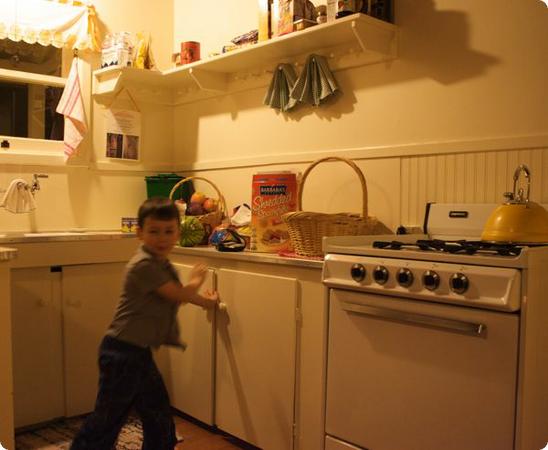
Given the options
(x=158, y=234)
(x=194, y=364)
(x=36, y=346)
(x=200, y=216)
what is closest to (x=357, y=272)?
(x=158, y=234)

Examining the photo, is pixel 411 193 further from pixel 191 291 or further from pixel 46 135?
pixel 46 135

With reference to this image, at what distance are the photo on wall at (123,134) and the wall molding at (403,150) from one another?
0.51m

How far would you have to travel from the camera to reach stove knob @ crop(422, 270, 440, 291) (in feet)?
5.12

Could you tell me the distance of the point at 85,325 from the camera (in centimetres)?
274

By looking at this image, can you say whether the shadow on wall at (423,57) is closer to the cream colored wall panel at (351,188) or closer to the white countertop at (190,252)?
the cream colored wall panel at (351,188)

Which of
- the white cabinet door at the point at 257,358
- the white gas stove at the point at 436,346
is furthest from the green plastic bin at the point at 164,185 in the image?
the white gas stove at the point at 436,346

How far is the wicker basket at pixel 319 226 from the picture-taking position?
2.20m

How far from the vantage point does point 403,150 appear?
2322mm

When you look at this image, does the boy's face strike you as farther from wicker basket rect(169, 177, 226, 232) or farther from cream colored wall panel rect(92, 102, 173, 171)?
cream colored wall panel rect(92, 102, 173, 171)

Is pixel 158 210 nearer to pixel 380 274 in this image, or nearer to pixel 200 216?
pixel 380 274

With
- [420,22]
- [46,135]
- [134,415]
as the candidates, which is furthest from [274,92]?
[134,415]

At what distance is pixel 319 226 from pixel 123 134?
1.67 meters

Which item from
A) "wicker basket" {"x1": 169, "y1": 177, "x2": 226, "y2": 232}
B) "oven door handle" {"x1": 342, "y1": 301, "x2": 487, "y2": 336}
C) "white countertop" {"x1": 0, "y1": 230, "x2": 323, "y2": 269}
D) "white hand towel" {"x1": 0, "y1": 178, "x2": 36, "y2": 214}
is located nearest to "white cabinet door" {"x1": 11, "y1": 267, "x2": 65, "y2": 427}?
"white countertop" {"x1": 0, "y1": 230, "x2": 323, "y2": 269}

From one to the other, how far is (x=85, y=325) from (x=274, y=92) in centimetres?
146
